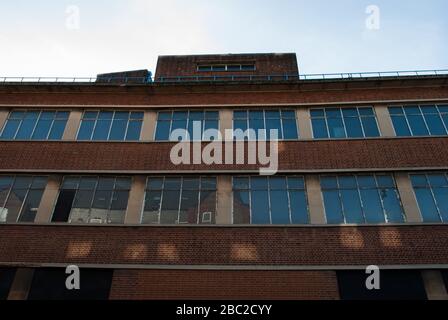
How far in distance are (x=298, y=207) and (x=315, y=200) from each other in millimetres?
742

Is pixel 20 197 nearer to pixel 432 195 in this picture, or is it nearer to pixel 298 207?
pixel 298 207

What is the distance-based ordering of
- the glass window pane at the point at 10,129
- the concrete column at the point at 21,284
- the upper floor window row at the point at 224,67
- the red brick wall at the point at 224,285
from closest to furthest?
the red brick wall at the point at 224,285
the concrete column at the point at 21,284
the glass window pane at the point at 10,129
the upper floor window row at the point at 224,67

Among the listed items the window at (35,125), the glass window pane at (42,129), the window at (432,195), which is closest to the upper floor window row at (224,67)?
the window at (35,125)

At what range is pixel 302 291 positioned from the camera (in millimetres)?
10992

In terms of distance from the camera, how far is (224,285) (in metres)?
11.2

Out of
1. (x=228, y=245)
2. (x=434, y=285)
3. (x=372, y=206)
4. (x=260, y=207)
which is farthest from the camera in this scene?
(x=260, y=207)

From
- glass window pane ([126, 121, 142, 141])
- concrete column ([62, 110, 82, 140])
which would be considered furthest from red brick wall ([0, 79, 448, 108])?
glass window pane ([126, 121, 142, 141])

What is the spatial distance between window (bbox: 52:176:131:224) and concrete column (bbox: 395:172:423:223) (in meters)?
11.1

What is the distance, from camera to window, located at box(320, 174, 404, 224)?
12445 mm

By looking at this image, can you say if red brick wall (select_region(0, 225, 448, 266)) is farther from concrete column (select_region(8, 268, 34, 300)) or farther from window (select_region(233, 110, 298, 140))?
window (select_region(233, 110, 298, 140))

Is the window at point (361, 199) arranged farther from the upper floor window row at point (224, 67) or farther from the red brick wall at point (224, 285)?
the upper floor window row at point (224, 67)

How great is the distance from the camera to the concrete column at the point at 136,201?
12.8 meters

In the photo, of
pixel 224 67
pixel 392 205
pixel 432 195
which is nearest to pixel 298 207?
pixel 392 205

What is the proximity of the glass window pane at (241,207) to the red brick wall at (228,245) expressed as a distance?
461 mm
